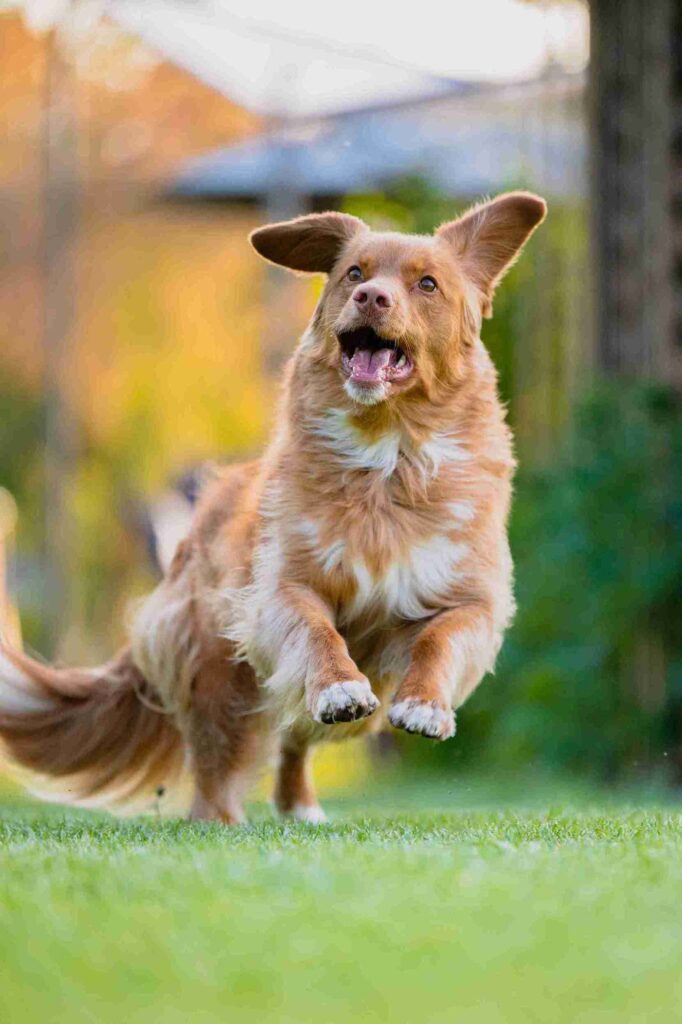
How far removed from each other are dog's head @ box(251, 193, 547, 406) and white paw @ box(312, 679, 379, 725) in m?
0.83

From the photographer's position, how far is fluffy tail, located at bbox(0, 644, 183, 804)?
6195 mm

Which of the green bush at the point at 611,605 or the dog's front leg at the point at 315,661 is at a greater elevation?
the dog's front leg at the point at 315,661

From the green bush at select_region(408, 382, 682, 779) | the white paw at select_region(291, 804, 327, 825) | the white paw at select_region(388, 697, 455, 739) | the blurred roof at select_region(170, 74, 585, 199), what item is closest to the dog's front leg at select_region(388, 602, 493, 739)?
the white paw at select_region(388, 697, 455, 739)

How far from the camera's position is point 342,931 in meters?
3.05

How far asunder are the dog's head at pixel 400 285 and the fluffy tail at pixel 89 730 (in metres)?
1.67

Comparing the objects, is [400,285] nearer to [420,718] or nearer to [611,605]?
[420,718]

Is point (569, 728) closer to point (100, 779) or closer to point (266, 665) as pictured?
point (100, 779)

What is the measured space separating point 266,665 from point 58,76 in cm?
1091

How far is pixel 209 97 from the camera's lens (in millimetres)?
16859

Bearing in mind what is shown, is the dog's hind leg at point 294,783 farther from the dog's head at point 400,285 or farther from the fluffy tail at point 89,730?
the dog's head at point 400,285

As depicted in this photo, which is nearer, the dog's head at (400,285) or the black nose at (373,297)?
the black nose at (373,297)

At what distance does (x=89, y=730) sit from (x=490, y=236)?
7.28 ft

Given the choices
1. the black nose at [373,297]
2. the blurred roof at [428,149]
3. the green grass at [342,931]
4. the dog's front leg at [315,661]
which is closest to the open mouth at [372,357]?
the black nose at [373,297]

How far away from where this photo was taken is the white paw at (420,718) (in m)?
4.67
